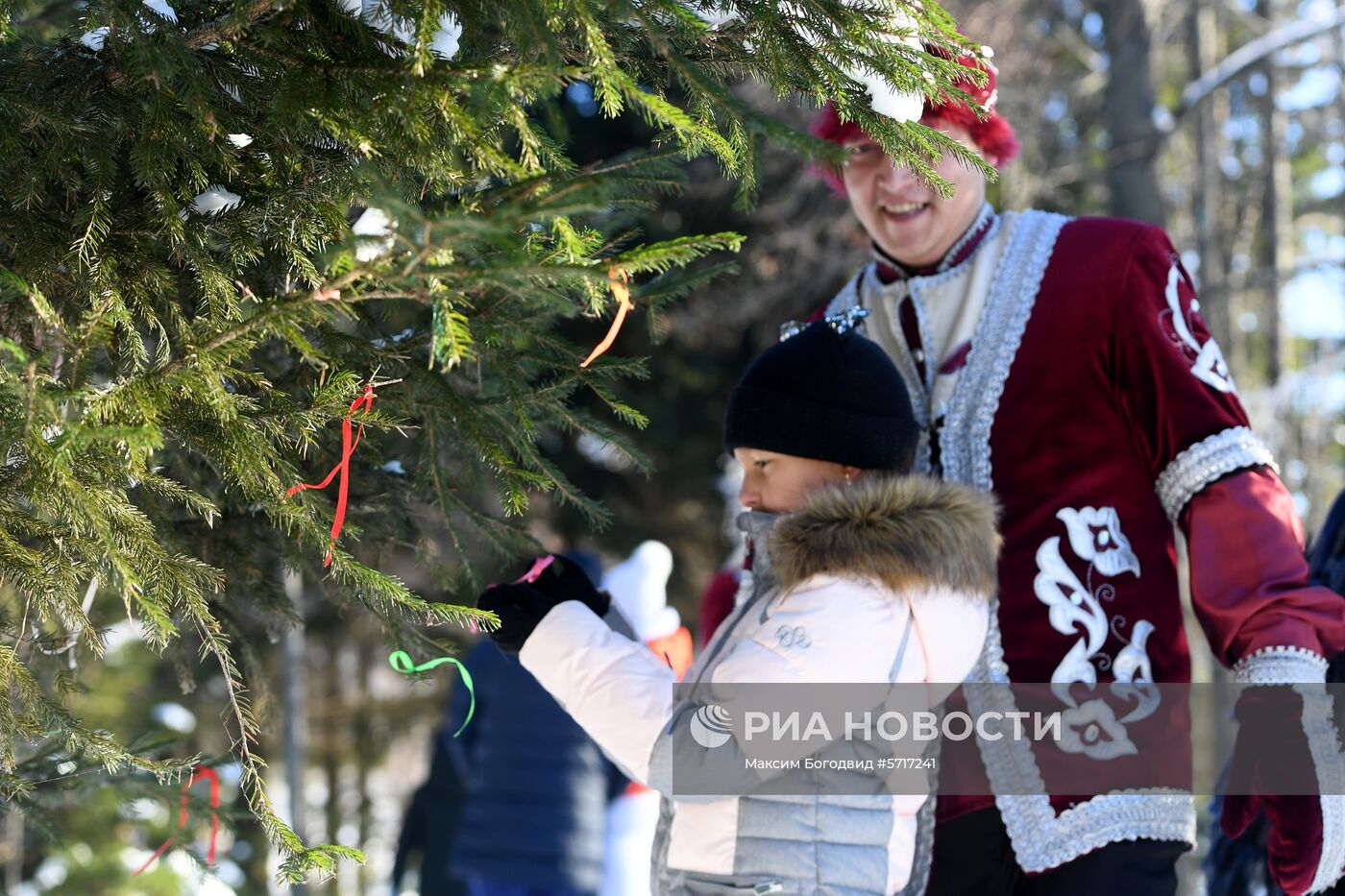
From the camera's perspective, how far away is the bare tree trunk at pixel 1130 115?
7.63m

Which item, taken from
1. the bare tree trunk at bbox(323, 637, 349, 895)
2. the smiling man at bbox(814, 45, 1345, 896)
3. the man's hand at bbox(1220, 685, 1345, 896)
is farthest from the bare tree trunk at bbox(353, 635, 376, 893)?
the man's hand at bbox(1220, 685, 1345, 896)

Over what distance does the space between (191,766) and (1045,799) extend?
1.38 meters

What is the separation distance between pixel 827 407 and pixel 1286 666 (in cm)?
84

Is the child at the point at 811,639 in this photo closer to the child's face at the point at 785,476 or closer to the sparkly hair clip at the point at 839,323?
the child's face at the point at 785,476

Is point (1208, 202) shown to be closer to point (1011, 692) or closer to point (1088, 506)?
point (1088, 506)

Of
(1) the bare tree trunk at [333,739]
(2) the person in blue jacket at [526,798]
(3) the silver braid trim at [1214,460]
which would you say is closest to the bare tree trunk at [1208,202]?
(2) the person in blue jacket at [526,798]

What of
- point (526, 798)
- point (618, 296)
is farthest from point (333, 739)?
point (618, 296)

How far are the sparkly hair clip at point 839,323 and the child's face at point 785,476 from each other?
24 cm

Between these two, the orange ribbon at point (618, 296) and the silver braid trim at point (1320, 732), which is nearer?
the orange ribbon at point (618, 296)

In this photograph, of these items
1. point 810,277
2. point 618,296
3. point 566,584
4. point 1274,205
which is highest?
point 1274,205

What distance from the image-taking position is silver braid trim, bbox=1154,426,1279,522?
2322mm

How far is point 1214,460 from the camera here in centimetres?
233

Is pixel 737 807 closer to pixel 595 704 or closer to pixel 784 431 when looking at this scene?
pixel 595 704

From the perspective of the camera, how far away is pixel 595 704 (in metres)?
2.19
